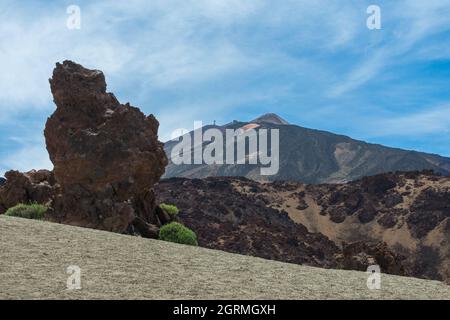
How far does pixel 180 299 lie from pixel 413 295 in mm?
5363

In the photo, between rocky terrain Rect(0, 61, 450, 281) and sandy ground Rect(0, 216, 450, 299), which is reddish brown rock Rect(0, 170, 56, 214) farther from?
sandy ground Rect(0, 216, 450, 299)

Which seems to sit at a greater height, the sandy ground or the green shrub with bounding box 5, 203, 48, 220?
the green shrub with bounding box 5, 203, 48, 220

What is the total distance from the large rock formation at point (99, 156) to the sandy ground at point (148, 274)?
11507 millimetres

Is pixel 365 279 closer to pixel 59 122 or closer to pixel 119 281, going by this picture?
pixel 119 281

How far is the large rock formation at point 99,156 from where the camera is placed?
29125mm

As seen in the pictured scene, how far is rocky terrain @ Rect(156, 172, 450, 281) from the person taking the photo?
6394 centimetres

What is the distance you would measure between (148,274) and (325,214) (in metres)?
80.2

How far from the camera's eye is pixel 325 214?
90688mm

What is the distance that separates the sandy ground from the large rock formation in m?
11.5

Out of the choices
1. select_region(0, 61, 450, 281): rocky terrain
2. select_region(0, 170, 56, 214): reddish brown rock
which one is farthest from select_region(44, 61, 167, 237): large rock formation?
select_region(0, 170, 56, 214): reddish brown rock

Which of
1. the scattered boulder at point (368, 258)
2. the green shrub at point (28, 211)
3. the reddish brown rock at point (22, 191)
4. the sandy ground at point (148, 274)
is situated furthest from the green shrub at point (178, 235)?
the reddish brown rock at point (22, 191)

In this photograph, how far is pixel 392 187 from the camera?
3639 inches

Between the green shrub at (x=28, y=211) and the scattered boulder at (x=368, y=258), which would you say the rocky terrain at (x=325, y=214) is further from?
the green shrub at (x=28, y=211)

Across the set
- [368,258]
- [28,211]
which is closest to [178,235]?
[28,211]
